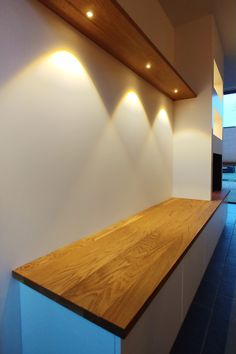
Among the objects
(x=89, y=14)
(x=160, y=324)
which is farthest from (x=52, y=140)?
(x=160, y=324)

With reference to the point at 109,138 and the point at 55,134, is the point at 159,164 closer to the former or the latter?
the point at 109,138

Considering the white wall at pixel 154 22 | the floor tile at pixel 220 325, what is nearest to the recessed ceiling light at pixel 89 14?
the white wall at pixel 154 22

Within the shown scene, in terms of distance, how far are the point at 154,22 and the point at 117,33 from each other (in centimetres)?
132

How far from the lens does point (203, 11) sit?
8.92 feet

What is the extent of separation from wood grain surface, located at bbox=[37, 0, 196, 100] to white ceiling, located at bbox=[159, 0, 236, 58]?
1033mm

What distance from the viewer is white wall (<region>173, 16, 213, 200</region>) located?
2867 mm

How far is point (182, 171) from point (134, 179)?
3.95ft

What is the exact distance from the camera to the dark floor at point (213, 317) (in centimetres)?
145

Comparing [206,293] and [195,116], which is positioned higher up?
[195,116]

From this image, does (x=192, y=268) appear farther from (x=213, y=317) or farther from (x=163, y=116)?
(x=163, y=116)

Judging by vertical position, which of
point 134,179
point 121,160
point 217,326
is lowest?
point 217,326

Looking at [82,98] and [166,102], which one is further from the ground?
[166,102]

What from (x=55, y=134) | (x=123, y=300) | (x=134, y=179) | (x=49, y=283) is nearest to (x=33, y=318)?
(x=49, y=283)

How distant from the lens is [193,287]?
1.77 metres
